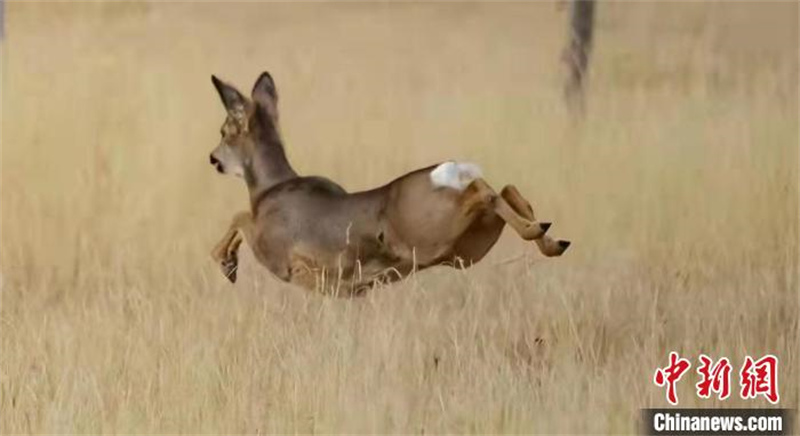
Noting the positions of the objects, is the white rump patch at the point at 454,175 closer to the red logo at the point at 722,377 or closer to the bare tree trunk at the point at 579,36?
the red logo at the point at 722,377

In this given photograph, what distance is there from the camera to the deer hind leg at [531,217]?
4793 millimetres

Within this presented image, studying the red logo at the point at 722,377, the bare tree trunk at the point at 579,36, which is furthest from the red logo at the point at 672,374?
the bare tree trunk at the point at 579,36

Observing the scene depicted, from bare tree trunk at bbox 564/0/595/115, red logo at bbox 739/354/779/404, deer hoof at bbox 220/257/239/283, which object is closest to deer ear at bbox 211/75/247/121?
deer hoof at bbox 220/257/239/283

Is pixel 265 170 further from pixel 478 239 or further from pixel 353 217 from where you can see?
pixel 478 239

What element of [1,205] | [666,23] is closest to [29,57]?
[1,205]

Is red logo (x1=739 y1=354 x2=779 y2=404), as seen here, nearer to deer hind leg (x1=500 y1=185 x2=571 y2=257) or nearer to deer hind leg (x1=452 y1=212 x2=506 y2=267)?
deer hind leg (x1=500 y1=185 x2=571 y2=257)

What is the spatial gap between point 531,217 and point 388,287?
435 millimetres

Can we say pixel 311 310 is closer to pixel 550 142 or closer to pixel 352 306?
pixel 352 306

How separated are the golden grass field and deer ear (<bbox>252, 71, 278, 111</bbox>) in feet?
1.60

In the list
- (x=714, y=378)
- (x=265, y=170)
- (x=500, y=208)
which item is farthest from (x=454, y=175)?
(x=714, y=378)

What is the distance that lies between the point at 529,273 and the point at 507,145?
153 cm

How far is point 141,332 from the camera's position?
4.84m

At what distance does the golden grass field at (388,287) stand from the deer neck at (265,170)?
28 cm

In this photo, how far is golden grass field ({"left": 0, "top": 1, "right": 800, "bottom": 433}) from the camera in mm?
4508
